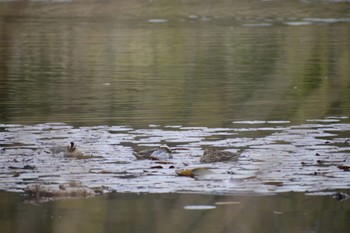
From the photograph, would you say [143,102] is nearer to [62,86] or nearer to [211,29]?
[62,86]

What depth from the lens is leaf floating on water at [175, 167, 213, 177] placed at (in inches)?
297

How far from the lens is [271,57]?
2042 cm

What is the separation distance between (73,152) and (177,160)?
738 millimetres

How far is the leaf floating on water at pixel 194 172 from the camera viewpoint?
7.54 meters

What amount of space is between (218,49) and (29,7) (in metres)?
20.1

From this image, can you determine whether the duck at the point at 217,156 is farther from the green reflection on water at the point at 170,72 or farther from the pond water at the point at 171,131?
the green reflection on water at the point at 170,72

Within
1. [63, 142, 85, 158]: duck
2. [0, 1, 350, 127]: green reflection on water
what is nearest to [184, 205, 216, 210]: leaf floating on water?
[0, 1, 350, 127]: green reflection on water

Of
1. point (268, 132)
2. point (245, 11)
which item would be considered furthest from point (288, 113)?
point (245, 11)

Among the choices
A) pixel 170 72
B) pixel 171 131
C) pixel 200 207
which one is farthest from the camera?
pixel 170 72

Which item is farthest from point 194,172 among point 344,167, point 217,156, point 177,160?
point 344,167

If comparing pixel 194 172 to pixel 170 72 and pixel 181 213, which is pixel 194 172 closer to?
pixel 181 213

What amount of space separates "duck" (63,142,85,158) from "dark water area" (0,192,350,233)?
55.0 inches

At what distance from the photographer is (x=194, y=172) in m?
7.57

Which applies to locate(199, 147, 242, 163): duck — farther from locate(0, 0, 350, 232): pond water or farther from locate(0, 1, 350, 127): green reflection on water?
locate(0, 1, 350, 127): green reflection on water
